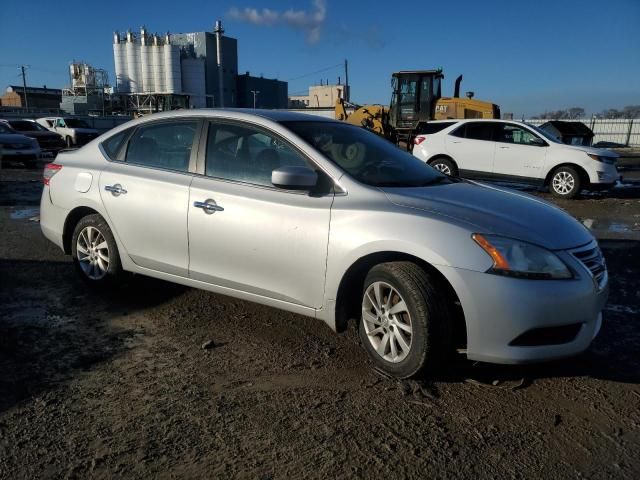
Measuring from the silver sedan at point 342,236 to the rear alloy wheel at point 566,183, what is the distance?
8.50 metres

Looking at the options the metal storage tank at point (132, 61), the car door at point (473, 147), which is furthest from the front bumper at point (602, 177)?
the metal storage tank at point (132, 61)

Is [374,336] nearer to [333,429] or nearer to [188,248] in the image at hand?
[333,429]

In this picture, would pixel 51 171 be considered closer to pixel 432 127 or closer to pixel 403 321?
pixel 403 321

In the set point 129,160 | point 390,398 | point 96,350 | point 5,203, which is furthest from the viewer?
point 5,203

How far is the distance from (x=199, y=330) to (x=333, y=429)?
5.48 ft

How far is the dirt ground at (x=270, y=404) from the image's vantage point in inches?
96.1

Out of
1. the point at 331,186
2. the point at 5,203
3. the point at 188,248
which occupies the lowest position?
the point at 5,203

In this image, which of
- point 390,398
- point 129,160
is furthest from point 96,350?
point 390,398

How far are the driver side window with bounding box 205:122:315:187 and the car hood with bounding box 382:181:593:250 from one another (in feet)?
2.69

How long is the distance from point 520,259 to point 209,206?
2.13 m

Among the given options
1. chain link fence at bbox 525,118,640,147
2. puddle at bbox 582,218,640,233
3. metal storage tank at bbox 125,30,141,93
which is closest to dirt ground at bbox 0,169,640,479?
puddle at bbox 582,218,640,233

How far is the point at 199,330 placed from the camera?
403 cm

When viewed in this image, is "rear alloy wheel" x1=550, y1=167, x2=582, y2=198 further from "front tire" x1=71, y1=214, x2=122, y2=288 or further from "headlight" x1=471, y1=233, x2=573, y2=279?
"front tire" x1=71, y1=214, x2=122, y2=288

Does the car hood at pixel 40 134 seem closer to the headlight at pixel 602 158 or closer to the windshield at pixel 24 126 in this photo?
the windshield at pixel 24 126
